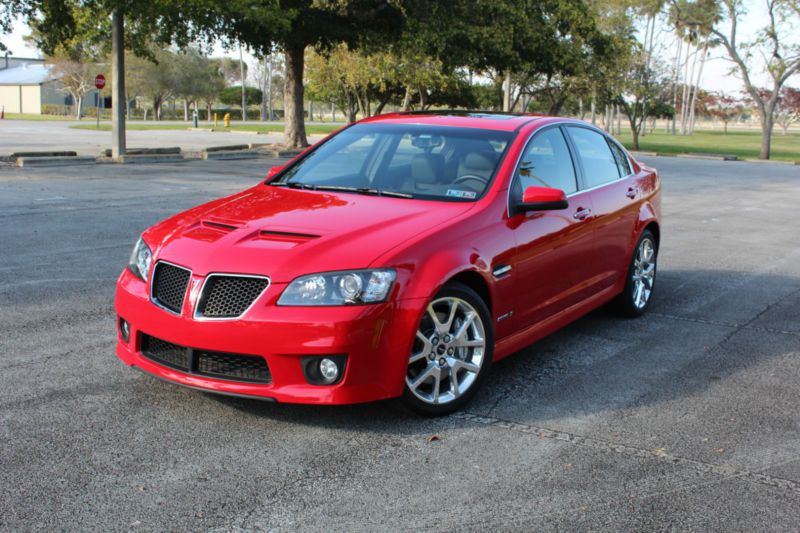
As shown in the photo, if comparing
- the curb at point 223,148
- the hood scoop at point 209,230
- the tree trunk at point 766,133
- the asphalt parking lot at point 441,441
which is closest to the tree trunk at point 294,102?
the curb at point 223,148

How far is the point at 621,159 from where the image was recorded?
23.6 ft

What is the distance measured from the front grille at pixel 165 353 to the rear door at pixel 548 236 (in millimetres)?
1998

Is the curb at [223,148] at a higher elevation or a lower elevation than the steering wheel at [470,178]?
higher

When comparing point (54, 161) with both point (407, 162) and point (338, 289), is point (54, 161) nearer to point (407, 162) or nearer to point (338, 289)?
point (407, 162)

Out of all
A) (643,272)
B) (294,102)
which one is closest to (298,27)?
(294,102)

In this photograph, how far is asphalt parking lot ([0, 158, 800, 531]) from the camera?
11.8 ft

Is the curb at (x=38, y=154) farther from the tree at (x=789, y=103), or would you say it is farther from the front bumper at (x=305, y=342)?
the tree at (x=789, y=103)

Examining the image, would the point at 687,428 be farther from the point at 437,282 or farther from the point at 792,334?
the point at 792,334

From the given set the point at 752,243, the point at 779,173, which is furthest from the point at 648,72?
the point at 752,243

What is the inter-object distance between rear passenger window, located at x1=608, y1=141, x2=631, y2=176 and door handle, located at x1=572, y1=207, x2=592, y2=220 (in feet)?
3.45

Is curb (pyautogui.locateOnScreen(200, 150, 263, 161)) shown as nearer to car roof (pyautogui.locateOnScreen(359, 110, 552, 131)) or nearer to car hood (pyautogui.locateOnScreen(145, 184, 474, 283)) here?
car roof (pyautogui.locateOnScreen(359, 110, 552, 131))

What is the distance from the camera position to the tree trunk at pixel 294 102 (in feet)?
98.4

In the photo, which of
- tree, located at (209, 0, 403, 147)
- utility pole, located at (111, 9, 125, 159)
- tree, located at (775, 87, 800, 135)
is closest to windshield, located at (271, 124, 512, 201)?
utility pole, located at (111, 9, 125, 159)

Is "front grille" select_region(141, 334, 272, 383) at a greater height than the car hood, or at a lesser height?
lesser
